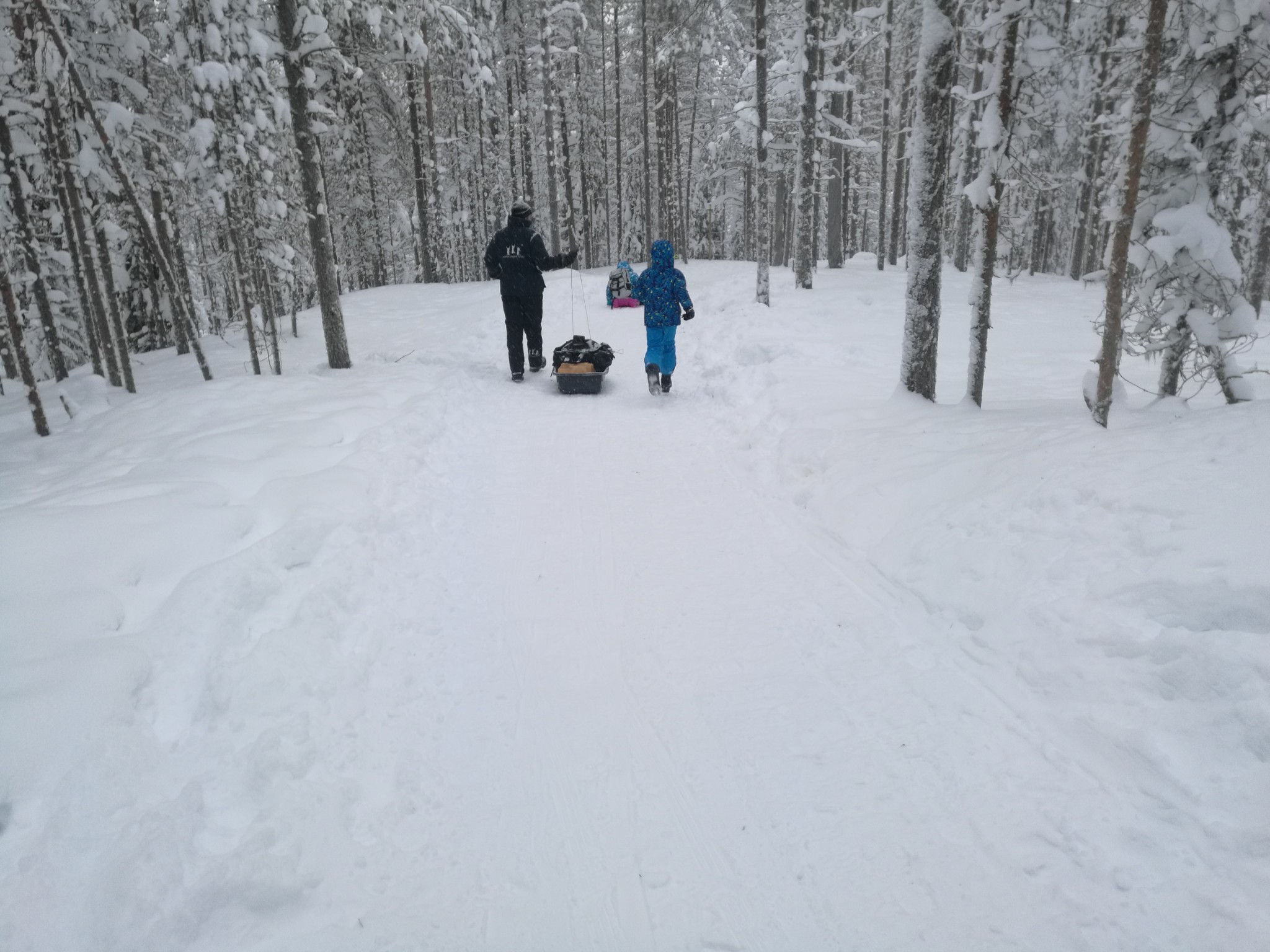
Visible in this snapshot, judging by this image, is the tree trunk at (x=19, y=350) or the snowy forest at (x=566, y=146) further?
the tree trunk at (x=19, y=350)

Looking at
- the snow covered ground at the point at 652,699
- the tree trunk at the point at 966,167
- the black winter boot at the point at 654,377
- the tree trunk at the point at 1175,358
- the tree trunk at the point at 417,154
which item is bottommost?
the snow covered ground at the point at 652,699

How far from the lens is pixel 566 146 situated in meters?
28.6

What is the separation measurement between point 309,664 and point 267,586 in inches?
32.9

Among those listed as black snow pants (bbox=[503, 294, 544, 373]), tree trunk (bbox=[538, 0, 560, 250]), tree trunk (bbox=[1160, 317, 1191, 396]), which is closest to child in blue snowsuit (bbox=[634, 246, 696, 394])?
black snow pants (bbox=[503, 294, 544, 373])

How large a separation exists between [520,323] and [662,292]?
2.68 metres

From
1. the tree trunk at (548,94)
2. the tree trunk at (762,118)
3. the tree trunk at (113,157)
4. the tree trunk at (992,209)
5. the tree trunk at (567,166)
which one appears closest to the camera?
the tree trunk at (992,209)

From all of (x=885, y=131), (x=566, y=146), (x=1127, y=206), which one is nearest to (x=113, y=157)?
(x=1127, y=206)

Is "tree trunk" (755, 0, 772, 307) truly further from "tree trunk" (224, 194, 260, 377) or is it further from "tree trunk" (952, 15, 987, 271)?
"tree trunk" (224, 194, 260, 377)

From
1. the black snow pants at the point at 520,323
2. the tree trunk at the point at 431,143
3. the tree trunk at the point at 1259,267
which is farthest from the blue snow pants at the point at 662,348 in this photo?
the tree trunk at the point at 431,143

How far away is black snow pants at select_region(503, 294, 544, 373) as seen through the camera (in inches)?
Result: 436

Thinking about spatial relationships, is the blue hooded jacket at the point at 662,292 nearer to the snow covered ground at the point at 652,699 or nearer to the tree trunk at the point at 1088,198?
the snow covered ground at the point at 652,699

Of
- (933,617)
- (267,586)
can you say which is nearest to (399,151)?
(267,586)

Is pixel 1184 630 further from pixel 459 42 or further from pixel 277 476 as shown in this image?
pixel 459 42

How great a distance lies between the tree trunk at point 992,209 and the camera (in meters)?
6.67
